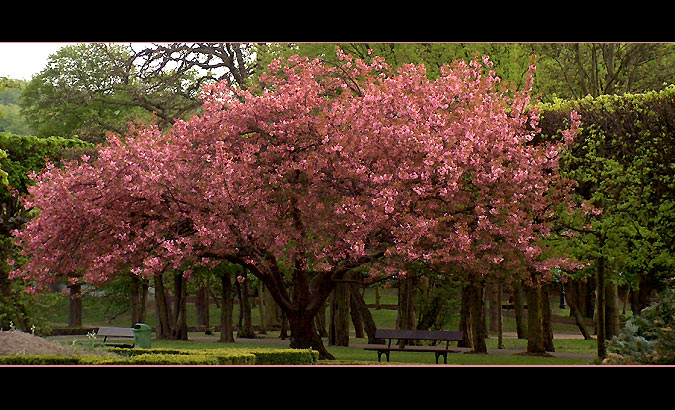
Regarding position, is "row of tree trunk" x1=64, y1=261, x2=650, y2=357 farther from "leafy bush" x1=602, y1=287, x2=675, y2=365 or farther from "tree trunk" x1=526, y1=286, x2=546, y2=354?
"leafy bush" x1=602, y1=287, x2=675, y2=365

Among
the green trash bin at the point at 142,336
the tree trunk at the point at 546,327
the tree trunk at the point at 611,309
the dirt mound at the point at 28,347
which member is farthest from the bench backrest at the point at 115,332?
the tree trunk at the point at 611,309

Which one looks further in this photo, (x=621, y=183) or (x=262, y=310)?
(x=262, y=310)

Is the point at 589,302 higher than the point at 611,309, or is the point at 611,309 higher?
the point at 589,302

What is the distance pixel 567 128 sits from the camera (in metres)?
22.0

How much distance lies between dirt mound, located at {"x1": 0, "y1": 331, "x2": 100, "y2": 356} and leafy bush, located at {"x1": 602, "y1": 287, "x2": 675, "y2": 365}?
36.1ft

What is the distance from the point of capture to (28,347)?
55.8ft

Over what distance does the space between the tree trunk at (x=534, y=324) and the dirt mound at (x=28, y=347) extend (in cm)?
1285

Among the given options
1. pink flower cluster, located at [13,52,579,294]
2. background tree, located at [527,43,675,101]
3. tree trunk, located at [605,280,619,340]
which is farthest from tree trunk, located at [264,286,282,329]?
tree trunk, located at [605,280,619,340]

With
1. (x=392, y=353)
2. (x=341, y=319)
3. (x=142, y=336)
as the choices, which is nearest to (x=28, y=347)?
(x=142, y=336)

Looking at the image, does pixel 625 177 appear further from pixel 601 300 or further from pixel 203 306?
pixel 203 306

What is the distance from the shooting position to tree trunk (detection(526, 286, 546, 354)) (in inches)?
942

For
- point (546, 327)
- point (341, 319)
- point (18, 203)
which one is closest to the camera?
point (546, 327)

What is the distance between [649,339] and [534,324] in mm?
7745
